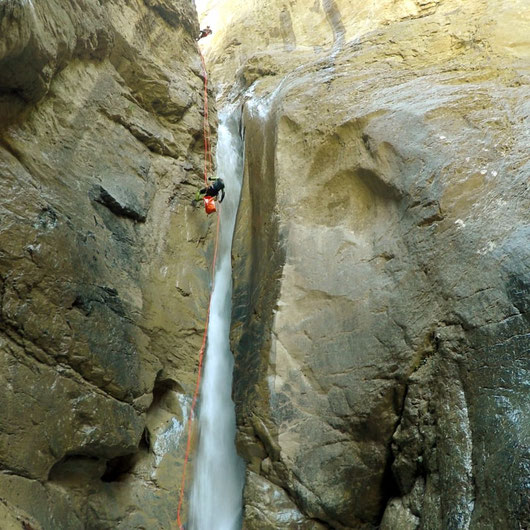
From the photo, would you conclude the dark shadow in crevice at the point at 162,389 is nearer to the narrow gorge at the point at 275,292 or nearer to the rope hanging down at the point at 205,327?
the narrow gorge at the point at 275,292

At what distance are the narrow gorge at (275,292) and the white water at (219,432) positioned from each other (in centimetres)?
3

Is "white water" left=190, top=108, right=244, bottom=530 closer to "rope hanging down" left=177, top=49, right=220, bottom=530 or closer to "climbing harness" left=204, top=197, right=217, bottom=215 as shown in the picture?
"rope hanging down" left=177, top=49, right=220, bottom=530

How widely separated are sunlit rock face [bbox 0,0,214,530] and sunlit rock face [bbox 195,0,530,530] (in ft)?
3.93

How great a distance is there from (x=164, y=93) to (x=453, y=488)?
25.7ft

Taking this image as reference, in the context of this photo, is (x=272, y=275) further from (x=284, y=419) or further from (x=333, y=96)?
(x=333, y=96)

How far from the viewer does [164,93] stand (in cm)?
886

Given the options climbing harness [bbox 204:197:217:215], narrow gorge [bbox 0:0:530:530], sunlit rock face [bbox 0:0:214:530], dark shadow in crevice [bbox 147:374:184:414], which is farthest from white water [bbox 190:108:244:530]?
climbing harness [bbox 204:197:217:215]

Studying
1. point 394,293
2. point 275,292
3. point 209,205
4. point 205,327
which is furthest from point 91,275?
point 394,293

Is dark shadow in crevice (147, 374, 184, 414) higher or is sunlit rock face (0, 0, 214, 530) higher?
sunlit rock face (0, 0, 214, 530)

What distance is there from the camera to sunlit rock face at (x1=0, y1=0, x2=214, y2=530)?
15.7 ft

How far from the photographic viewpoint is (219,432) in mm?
6883

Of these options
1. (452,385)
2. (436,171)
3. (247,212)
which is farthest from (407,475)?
(247,212)

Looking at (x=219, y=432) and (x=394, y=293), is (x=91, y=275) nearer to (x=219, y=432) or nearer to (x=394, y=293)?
(x=219, y=432)

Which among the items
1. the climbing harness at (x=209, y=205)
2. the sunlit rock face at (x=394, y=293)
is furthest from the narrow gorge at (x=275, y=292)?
the climbing harness at (x=209, y=205)
